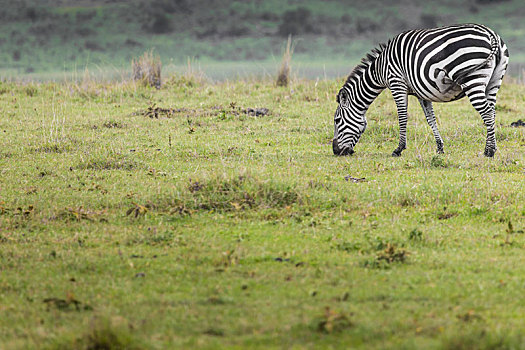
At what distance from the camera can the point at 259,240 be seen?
6.51 meters

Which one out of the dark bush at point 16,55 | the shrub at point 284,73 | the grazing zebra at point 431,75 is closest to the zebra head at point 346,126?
the grazing zebra at point 431,75

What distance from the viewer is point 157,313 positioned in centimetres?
475

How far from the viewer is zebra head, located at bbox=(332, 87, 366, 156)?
36.8 ft

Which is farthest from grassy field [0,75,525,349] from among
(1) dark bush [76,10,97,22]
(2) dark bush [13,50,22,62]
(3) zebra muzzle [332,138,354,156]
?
(1) dark bush [76,10,97,22]

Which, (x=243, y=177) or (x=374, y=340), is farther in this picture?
(x=243, y=177)

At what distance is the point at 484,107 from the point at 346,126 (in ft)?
7.92

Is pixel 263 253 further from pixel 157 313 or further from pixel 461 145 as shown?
pixel 461 145

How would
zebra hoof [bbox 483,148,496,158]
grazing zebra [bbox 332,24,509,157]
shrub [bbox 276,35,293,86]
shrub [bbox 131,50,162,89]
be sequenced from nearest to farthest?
grazing zebra [bbox 332,24,509,157]
zebra hoof [bbox 483,148,496,158]
shrub [bbox 131,50,162,89]
shrub [bbox 276,35,293,86]

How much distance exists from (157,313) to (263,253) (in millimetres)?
1569

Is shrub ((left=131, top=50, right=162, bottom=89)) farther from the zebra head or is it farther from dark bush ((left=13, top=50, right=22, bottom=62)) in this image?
dark bush ((left=13, top=50, right=22, bottom=62))

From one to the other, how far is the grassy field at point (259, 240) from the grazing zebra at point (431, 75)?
644 mm

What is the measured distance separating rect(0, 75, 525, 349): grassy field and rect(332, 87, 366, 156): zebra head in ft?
1.14

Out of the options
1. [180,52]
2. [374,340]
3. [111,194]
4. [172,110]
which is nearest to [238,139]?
[172,110]

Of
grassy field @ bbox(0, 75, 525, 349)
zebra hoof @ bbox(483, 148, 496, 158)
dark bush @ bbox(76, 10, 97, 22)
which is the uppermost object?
dark bush @ bbox(76, 10, 97, 22)
